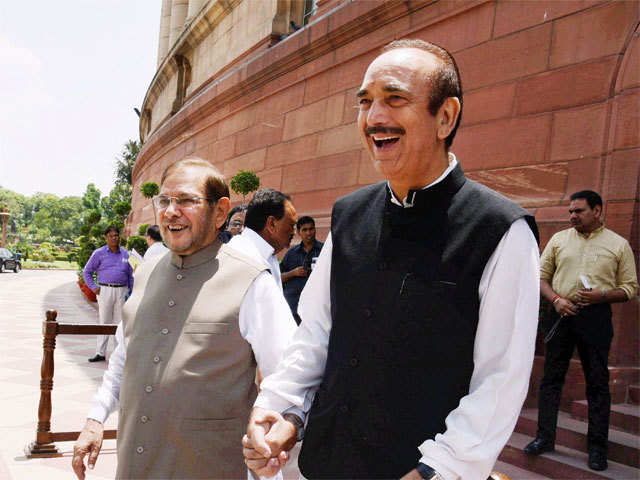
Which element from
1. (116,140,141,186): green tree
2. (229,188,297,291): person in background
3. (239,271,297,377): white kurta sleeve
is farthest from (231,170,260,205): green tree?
(116,140,141,186): green tree

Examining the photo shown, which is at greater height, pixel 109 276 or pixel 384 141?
pixel 384 141

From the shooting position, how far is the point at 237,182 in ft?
33.0

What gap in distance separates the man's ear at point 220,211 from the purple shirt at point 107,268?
7099 millimetres

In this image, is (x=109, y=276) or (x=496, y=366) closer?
(x=496, y=366)

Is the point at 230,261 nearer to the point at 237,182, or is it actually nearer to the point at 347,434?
the point at 347,434

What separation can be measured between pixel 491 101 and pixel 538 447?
13.5 feet

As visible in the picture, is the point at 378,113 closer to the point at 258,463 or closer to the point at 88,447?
the point at 258,463

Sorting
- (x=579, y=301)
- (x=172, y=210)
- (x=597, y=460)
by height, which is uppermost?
(x=172, y=210)

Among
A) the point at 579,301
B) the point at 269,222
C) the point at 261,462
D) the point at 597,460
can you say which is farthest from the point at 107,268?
the point at 261,462

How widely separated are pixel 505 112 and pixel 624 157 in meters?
1.55

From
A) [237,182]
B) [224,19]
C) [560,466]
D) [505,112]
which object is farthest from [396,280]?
[224,19]

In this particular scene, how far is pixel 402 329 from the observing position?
1.39 m

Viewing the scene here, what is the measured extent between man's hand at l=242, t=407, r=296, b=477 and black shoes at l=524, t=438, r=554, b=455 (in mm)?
3542

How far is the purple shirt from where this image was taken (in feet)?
28.8
